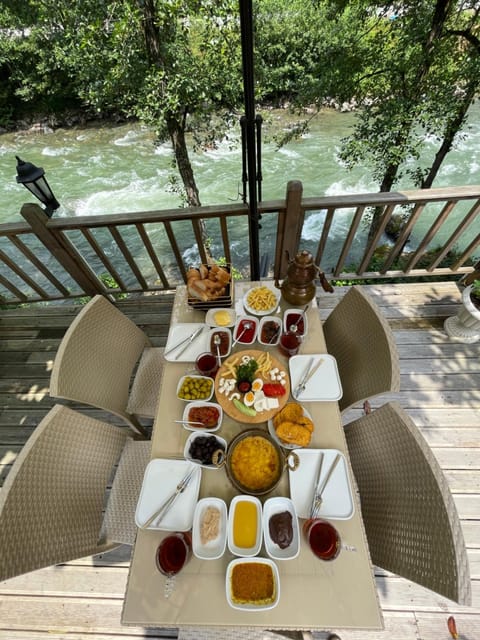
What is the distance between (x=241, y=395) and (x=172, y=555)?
69 cm

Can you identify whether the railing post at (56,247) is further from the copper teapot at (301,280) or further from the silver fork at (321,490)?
the silver fork at (321,490)

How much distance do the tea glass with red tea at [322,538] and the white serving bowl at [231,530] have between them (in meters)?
0.19

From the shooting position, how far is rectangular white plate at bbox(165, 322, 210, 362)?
1704mm

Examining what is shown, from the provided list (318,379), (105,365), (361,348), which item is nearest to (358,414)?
(361,348)

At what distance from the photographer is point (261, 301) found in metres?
1.90

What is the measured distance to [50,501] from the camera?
4.42ft

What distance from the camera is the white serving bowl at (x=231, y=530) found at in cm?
117

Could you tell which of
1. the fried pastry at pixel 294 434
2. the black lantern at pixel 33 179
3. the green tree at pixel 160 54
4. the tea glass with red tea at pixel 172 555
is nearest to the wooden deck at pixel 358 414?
the tea glass with red tea at pixel 172 555

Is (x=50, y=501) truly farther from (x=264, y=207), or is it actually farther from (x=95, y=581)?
(x=264, y=207)

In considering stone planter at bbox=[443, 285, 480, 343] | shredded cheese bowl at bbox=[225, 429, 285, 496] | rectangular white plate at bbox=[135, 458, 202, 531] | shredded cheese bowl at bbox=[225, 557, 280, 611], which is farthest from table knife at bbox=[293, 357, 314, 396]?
stone planter at bbox=[443, 285, 480, 343]

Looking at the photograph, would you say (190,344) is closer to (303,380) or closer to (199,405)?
(199,405)

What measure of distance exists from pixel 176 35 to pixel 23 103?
12828mm

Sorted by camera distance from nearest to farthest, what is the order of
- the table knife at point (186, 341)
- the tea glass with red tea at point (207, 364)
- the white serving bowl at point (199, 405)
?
the white serving bowl at point (199, 405) < the tea glass with red tea at point (207, 364) < the table knife at point (186, 341)

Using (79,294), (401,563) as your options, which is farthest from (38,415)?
(401,563)
